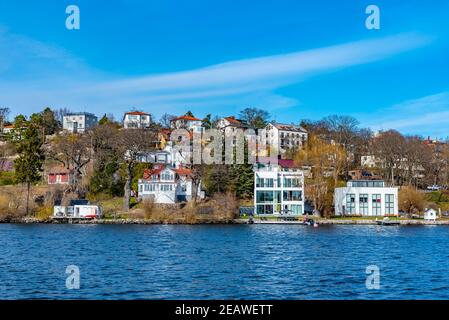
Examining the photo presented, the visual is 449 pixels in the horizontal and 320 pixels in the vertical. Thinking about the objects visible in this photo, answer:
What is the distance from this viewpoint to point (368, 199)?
87.9 m

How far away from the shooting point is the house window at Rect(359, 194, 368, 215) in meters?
88.0

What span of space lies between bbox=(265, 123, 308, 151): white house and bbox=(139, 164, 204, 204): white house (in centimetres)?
4721

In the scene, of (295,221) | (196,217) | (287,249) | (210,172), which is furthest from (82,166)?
(287,249)

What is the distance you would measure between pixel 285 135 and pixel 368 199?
53.6 meters

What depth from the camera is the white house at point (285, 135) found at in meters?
137

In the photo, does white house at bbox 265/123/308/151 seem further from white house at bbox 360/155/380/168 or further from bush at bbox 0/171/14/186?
bush at bbox 0/171/14/186

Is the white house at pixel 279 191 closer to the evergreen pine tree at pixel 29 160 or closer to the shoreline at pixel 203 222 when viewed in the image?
the shoreline at pixel 203 222

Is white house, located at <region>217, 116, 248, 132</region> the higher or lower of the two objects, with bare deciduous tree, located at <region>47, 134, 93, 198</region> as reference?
higher

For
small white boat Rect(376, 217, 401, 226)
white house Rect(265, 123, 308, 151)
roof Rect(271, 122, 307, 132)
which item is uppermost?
roof Rect(271, 122, 307, 132)

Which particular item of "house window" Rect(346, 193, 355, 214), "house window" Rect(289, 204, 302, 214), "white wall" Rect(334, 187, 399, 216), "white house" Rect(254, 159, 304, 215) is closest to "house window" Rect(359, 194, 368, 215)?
"white wall" Rect(334, 187, 399, 216)

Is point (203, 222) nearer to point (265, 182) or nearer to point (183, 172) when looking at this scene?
point (265, 182)

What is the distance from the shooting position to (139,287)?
25625 mm

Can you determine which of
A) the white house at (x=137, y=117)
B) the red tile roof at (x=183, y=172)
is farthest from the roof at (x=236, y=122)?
the red tile roof at (x=183, y=172)

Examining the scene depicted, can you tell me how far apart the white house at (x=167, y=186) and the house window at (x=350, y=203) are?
24.4 meters
